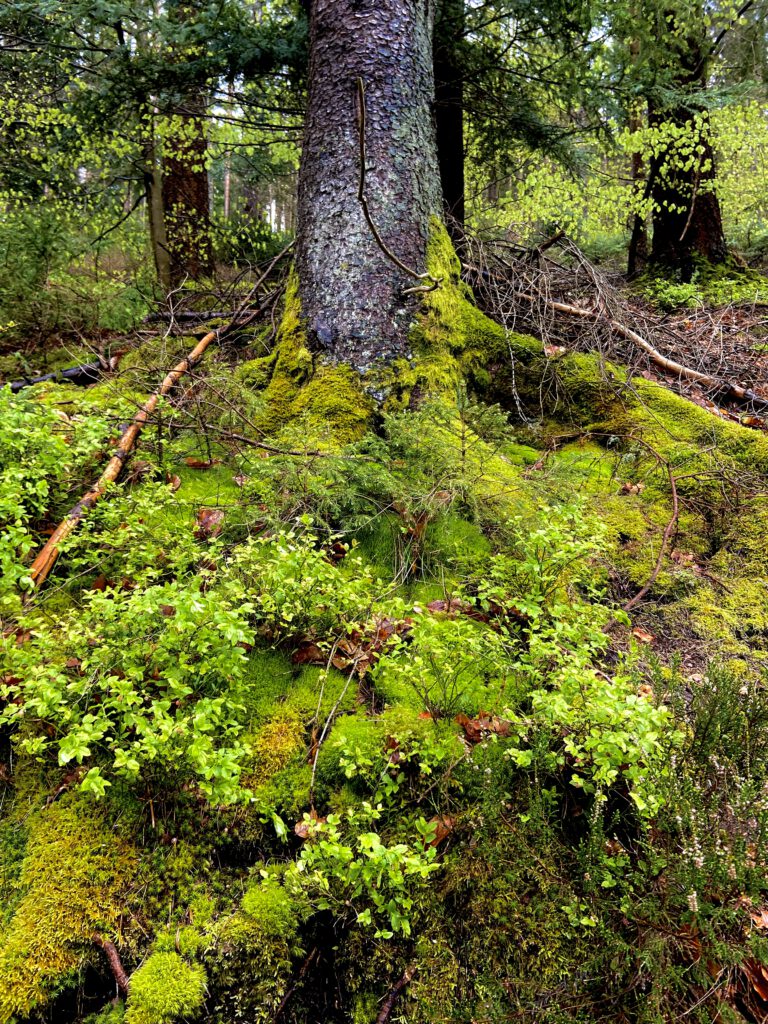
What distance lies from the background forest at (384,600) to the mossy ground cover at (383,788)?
0.01 metres

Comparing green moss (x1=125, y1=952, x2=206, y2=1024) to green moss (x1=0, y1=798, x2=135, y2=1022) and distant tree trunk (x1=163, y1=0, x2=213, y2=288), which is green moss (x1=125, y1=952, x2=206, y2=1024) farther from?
distant tree trunk (x1=163, y1=0, x2=213, y2=288)

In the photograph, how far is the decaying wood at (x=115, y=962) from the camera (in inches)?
58.9

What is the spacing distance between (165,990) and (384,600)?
1.55 metres

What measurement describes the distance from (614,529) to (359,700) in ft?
6.58

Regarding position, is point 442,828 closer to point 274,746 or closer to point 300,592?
point 274,746

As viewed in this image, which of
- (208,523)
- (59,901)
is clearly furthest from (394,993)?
(208,523)

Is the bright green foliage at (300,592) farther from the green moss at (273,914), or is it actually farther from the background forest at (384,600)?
the green moss at (273,914)

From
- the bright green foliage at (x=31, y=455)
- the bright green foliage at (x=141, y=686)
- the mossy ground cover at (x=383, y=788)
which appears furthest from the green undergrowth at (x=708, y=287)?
Result: the bright green foliage at (x=141, y=686)

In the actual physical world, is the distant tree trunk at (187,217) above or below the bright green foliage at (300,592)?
above

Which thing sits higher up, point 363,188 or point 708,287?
point 708,287

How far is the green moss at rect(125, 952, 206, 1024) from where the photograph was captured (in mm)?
1417

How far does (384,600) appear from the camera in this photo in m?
2.58

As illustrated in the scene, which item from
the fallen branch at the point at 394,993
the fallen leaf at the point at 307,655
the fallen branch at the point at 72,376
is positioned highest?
the fallen branch at the point at 72,376

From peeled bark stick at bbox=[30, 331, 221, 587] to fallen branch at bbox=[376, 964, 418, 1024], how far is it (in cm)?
191
